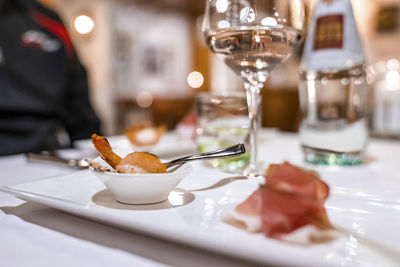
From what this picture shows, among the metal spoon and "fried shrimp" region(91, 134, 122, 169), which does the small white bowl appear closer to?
"fried shrimp" region(91, 134, 122, 169)

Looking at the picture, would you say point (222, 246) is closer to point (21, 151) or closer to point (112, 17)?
point (21, 151)

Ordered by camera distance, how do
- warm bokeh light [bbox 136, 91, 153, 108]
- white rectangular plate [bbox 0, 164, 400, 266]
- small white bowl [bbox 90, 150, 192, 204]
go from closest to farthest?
white rectangular plate [bbox 0, 164, 400, 266] < small white bowl [bbox 90, 150, 192, 204] < warm bokeh light [bbox 136, 91, 153, 108]

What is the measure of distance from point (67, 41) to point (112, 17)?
4.63 m

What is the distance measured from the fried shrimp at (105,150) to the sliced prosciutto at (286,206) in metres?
0.18

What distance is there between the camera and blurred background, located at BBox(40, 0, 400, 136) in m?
5.39

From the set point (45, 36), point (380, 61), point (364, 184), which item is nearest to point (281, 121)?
point (380, 61)

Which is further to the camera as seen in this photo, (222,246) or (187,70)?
(187,70)

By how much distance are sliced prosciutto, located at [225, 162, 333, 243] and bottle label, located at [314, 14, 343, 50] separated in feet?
1.75

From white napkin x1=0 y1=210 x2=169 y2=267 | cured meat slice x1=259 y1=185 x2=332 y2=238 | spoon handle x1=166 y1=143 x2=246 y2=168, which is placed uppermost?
spoon handle x1=166 y1=143 x2=246 y2=168

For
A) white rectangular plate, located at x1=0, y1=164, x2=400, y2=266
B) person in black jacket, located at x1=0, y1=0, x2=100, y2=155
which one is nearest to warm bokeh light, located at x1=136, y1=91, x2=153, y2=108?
person in black jacket, located at x1=0, y1=0, x2=100, y2=155

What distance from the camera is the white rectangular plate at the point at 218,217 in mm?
250

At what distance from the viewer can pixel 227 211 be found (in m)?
0.35

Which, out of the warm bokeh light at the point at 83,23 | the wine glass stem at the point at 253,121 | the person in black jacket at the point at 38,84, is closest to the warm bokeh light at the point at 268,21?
the wine glass stem at the point at 253,121

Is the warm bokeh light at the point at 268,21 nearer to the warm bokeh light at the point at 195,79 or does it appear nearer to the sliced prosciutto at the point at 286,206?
the sliced prosciutto at the point at 286,206
